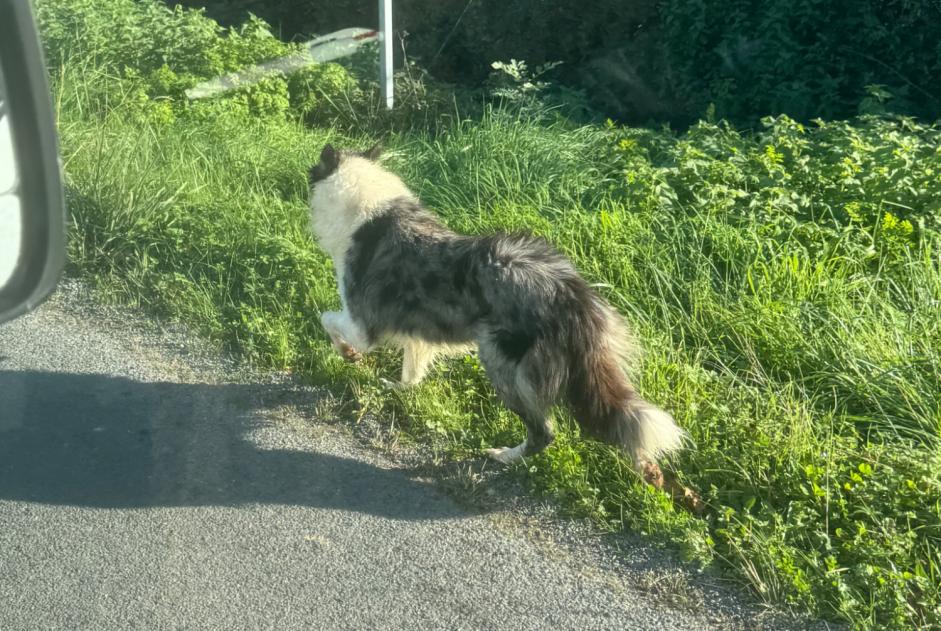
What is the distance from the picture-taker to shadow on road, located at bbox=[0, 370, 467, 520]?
14.4 feet

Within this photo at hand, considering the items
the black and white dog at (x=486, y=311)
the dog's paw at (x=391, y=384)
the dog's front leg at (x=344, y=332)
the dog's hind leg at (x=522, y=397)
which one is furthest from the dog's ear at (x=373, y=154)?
the dog's hind leg at (x=522, y=397)

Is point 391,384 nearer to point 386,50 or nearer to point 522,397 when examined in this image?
point 522,397

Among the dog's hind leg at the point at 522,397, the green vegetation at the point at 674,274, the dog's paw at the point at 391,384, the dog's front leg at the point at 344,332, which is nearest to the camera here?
the green vegetation at the point at 674,274

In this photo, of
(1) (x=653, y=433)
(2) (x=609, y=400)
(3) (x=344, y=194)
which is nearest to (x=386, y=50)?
(3) (x=344, y=194)

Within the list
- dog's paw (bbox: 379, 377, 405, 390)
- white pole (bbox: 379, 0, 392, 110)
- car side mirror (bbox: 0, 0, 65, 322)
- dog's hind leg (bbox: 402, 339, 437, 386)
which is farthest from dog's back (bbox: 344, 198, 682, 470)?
white pole (bbox: 379, 0, 392, 110)

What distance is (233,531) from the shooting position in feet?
13.6

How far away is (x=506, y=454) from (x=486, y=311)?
67 centimetres

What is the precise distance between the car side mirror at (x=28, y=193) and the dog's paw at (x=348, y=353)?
2.16 m

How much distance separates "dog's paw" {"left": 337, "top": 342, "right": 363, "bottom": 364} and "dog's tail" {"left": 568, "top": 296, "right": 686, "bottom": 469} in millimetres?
1430

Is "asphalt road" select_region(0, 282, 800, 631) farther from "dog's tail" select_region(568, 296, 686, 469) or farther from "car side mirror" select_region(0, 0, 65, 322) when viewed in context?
"car side mirror" select_region(0, 0, 65, 322)

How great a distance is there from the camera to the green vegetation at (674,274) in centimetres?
411

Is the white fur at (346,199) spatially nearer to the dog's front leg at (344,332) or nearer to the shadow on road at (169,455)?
the dog's front leg at (344,332)

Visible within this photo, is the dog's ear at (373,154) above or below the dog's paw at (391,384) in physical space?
above

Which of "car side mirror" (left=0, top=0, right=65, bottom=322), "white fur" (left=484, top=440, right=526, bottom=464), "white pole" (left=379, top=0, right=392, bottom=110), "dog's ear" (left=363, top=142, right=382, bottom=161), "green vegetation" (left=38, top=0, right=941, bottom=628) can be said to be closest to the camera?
"car side mirror" (left=0, top=0, right=65, bottom=322)
